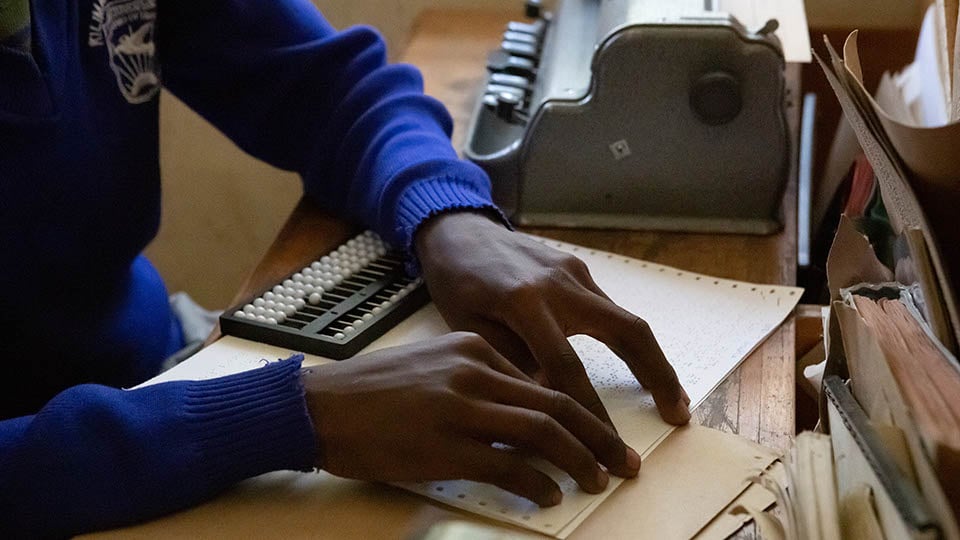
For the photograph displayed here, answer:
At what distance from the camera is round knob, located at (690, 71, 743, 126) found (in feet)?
3.72

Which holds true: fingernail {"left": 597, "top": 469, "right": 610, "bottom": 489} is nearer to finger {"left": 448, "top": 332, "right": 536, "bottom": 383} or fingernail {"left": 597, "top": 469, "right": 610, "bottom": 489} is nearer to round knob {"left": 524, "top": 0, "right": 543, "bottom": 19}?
finger {"left": 448, "top": 332, "right": 536, "bottom": 383}

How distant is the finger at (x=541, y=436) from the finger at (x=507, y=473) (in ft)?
0.04

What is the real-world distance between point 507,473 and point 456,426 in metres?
0.05

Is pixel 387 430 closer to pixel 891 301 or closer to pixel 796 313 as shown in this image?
pixel 891 301

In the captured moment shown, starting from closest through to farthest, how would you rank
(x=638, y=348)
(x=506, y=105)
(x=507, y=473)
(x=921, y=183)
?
(x=921, y=183)
(x=507, y=473)
(x=638, y=348)
(x=506, y=105)

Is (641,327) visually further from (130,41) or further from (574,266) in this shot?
(130,41)

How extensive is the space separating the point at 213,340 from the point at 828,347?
1.81 ft

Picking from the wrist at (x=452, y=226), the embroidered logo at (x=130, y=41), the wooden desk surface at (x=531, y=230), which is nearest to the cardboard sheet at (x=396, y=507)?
the wooden desk surface at (x=531, y=230)

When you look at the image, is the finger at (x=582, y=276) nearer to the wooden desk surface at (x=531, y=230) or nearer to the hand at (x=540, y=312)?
the hand at (x=540, y=312)

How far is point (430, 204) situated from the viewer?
1.05 metres

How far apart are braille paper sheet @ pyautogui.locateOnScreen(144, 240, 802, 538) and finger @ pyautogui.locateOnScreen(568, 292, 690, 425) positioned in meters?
0.02

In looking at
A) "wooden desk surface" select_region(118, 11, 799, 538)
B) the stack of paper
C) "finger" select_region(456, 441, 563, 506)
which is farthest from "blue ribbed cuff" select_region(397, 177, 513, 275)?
the stack of paper

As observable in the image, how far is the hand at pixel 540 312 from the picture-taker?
832mm

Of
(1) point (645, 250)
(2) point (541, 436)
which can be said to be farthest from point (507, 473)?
(1) point (645, 250)
